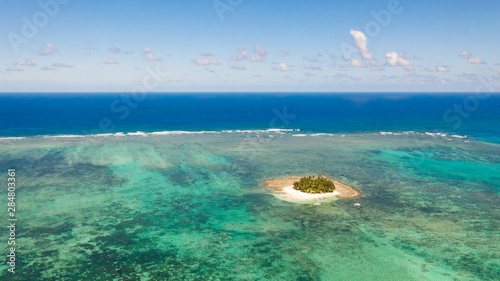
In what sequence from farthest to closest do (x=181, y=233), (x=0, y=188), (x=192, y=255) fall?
(x=0, y=188) → (x=181, y=233) → (x=192, y=255)

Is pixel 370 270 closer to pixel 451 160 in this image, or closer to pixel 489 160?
pixel 451 160

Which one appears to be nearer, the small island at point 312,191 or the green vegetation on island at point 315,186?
the small island at point 312,191

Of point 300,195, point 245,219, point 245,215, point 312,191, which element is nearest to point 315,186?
point 312,191

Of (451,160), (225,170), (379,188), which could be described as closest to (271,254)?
(379,188)

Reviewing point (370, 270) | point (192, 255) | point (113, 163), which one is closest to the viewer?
point (370, 270)

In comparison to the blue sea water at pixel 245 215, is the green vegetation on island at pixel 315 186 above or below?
above

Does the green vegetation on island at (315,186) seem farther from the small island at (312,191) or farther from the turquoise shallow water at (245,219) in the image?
the turquoise shallow water at (245,219)

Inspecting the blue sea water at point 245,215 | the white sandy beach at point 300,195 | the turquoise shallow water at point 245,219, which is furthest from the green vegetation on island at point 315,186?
the blue sea water at point 245,215

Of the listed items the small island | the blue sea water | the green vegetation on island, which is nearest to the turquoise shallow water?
the blue sea water

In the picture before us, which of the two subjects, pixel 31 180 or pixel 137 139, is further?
pixel 137 139
